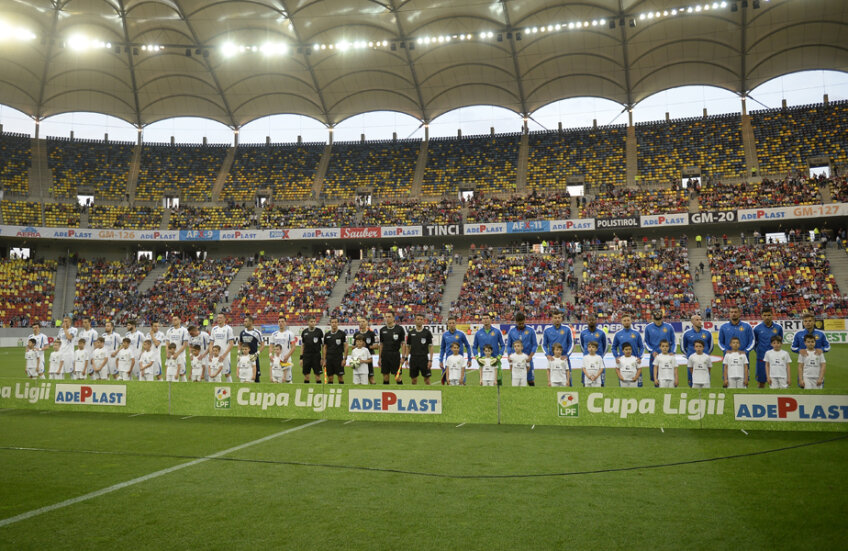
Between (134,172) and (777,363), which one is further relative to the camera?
(134,172)

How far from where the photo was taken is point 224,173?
169ft

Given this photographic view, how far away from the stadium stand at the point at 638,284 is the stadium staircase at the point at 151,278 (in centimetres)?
3209

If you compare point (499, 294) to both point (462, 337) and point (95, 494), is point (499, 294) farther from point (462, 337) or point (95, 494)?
point (95, 494)

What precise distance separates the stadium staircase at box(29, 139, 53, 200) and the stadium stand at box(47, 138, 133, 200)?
14.7 inches

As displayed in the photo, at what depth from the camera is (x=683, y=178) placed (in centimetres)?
4338

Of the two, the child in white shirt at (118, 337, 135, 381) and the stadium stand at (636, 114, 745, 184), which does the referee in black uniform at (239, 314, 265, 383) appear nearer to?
the child in white shirt at (118, 337, 135, 381)

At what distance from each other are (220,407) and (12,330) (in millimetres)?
33669

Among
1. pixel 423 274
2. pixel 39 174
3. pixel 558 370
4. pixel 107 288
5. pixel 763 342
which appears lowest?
pixel 558 370

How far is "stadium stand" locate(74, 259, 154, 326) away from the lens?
4094cm

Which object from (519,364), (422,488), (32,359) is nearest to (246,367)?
(519,364)

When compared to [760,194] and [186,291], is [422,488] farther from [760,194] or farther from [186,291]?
[760,194]

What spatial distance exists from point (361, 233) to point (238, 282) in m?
10.2

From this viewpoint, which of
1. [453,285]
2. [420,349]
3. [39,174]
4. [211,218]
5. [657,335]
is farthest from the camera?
[39,174]

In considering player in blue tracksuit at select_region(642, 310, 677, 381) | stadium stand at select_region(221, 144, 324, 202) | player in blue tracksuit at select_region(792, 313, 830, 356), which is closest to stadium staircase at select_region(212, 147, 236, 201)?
stadium stand at select_region(221, 144, 324, 202)
